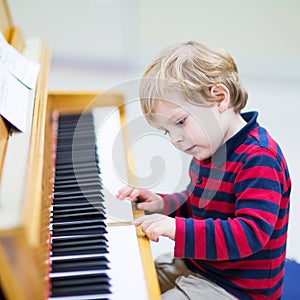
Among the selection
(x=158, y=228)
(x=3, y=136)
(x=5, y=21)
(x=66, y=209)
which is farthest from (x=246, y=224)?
(x=5, y=21)

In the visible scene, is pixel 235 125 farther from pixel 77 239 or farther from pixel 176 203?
pixel 77 239

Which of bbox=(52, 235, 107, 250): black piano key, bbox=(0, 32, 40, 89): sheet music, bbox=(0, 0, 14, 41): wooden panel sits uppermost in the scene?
bbox=(0, 0, 14, 41): wooden panel

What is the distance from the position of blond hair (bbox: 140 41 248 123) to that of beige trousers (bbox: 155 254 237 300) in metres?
0.42

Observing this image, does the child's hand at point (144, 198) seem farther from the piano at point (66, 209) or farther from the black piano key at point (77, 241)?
the black piano key at point (77, 241)

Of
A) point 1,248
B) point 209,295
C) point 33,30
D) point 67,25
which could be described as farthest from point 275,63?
point 1,248

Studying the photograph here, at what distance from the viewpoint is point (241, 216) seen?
3.39 ft

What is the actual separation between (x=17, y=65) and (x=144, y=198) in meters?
0.49

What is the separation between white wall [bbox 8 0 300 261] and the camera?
302 cm

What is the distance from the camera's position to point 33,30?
10.4ft

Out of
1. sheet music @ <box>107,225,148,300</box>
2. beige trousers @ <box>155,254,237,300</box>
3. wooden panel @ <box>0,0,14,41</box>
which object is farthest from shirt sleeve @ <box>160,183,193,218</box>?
wooden panel @ <box>0,0,14,41</box>

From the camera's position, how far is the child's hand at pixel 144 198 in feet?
4.08

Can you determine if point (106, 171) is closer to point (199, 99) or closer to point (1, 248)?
point (199, 99)

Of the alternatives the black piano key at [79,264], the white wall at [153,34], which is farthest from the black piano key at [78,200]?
the white wall at [153,34]

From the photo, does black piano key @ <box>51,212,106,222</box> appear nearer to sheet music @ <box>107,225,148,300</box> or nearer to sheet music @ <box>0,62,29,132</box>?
sheet music @ <box>107,225,148,300</box>
